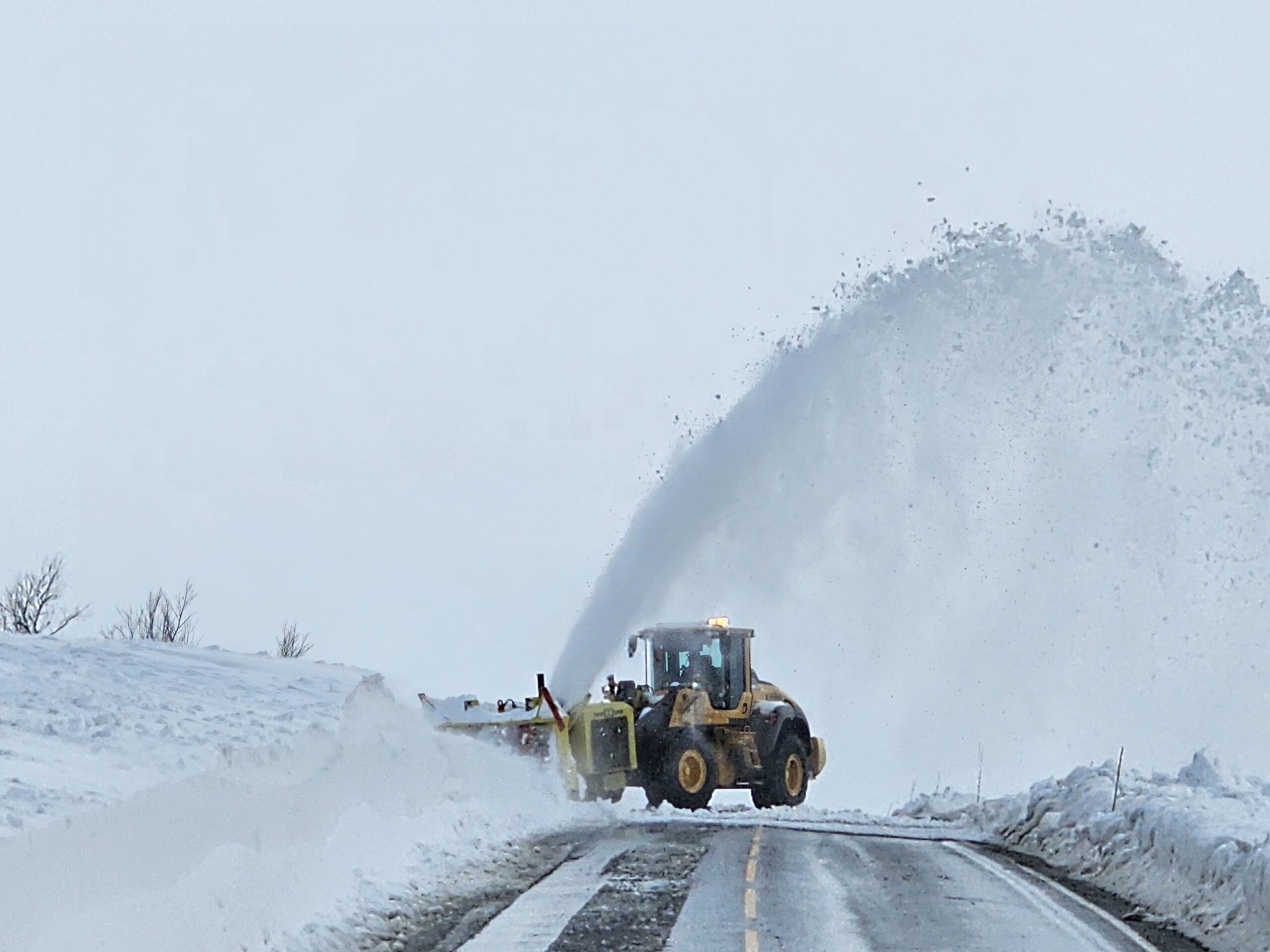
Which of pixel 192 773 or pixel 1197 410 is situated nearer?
pixel 192 773

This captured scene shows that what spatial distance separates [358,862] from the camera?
1210cm

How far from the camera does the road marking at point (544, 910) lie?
10.6 m

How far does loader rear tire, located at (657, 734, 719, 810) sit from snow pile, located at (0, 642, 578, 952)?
15.3ft

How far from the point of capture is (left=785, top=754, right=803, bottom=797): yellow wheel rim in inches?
910

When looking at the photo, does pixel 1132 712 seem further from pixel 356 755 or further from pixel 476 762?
pixel 356 755

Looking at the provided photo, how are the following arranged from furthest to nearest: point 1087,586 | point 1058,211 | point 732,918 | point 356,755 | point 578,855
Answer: point 1087,586, point 1058,211, point 578,855, point 356,755, point 732,918

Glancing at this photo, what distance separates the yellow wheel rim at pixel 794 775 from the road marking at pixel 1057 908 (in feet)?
19.3

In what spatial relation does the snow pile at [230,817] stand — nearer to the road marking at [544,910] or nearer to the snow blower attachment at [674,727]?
the road marking at [544,910]

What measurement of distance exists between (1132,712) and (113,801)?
2992cm

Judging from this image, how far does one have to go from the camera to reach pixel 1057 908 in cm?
1316

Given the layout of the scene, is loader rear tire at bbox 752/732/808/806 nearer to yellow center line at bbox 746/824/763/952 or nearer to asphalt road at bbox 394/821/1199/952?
yellow center line at bbox 746/824/763/952

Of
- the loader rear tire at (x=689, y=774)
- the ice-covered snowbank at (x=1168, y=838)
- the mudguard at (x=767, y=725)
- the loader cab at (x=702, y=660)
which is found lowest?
the ice-covered snowbank at (x=1168, y=838)

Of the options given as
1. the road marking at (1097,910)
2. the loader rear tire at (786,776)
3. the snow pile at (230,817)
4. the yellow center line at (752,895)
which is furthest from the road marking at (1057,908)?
the loader rear tire at (786,776)

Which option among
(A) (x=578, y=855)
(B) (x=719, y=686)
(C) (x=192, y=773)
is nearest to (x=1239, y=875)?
(A) (x=578, y=855)
